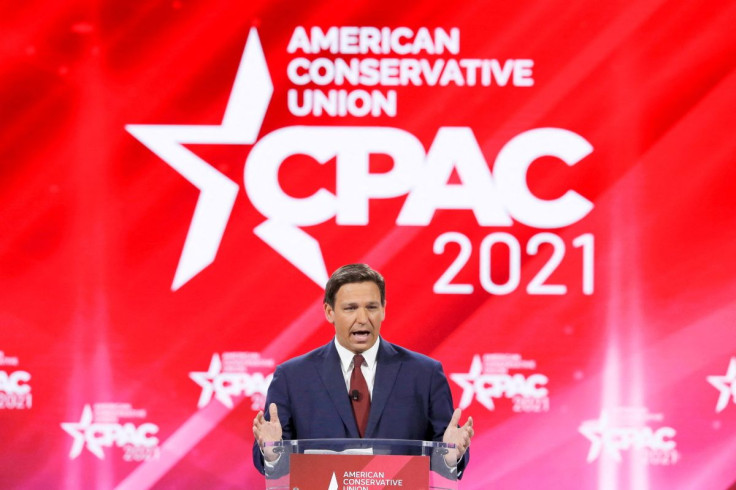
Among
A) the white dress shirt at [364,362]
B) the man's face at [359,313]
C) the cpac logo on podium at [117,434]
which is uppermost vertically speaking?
the man's face at [359,313]

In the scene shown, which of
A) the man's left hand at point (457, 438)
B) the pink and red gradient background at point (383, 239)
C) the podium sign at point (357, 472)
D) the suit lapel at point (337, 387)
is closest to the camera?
the podium sign at point (357, 472)

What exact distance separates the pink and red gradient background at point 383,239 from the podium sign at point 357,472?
2.35 meters

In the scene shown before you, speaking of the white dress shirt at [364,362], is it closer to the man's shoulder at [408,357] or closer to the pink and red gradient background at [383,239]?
the man's shoulder at [408,357]

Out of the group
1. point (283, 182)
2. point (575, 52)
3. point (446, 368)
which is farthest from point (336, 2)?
point (446, 368)

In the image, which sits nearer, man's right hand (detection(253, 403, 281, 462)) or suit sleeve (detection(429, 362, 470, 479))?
man's right hand (detection(253, 403, 281, 462))

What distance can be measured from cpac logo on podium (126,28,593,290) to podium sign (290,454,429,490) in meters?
2.41

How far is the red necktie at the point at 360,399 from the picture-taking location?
2787 millimetres

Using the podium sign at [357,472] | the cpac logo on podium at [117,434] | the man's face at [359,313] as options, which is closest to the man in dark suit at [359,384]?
the man's face at [359,313]

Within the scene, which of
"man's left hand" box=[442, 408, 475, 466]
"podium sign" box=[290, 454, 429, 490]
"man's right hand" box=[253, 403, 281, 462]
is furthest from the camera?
"man's right hand" box=[253, 403, 281, 462]

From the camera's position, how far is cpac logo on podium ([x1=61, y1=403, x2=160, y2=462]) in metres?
4.51

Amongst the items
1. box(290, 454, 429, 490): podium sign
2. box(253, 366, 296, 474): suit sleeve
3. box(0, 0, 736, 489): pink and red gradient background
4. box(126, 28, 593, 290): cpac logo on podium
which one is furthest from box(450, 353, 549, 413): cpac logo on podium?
box(290, 454, 429, 490): podium sign

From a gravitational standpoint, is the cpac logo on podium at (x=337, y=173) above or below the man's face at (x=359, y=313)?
above

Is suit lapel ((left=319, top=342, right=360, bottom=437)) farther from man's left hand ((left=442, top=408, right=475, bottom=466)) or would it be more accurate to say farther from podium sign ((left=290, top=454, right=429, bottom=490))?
podium sign ((left=290, top=454, right=429, bottom=490))

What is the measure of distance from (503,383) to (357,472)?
8.04 ft
